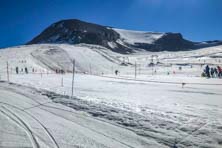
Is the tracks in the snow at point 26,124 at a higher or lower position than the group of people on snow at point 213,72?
lower

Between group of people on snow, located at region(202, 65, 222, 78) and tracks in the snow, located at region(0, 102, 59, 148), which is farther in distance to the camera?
group of people on snow, located at region(202, 65, 222, 78)

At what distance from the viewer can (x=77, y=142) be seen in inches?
236

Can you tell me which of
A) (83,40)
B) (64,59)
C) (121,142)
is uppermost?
(83,40)

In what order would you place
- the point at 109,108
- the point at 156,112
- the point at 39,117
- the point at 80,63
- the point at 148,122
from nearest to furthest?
the point at 148,122
the point at 39,117
the point at 156,112
the point at 109,108
the point at 80,63

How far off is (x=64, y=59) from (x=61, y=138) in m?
59.6

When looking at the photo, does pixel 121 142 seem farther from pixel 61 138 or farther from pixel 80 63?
pixel 80 63

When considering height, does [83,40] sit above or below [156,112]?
above

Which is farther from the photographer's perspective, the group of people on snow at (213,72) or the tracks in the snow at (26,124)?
the group of people on snow at (213,72)

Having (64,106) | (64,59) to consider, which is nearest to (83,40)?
(64,59)

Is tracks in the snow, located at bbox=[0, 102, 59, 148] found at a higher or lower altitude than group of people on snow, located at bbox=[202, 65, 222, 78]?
lower

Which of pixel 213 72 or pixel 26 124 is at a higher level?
pixel 213 72

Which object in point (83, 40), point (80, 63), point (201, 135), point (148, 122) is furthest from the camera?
point (83, 40)

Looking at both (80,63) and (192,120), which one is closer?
(192,120)

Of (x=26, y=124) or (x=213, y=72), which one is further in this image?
(x=213, y=72)
